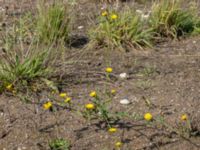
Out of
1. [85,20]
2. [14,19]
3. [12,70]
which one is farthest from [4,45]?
[85,20]

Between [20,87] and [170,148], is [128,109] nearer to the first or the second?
[170,148]

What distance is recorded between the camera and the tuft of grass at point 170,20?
20.7 ft

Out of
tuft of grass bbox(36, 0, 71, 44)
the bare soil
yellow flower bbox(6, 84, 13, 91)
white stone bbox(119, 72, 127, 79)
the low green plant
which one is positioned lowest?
the low green plant

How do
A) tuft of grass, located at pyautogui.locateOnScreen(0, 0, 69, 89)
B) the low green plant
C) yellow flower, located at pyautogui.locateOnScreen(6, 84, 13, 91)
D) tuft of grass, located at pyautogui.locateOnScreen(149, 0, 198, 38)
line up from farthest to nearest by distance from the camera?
tuft of grass, located at pyautogui.locateOnScreen(149, 0, 198, 38) < tuft of grass, located at pyautogui.locateOnScreen(0, 0, 69, 89) < yellow flower, located at pyautogui.locateOnScreen(6, 84, 13, 91) < the low green plant

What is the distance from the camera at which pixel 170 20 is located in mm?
6402

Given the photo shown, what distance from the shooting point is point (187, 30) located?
6.54 m

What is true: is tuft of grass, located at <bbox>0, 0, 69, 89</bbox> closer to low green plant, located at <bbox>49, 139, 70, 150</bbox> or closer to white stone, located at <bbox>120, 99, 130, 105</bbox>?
white stone, located at <bbox>120, 99, 130, 105</bbox>

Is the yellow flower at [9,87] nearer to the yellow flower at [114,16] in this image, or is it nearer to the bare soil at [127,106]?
the bare soil at [127,106]

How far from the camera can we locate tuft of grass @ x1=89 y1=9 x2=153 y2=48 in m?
5.92

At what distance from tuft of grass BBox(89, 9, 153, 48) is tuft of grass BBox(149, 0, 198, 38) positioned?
258 mm

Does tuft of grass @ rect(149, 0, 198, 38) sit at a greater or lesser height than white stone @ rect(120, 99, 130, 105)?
greater

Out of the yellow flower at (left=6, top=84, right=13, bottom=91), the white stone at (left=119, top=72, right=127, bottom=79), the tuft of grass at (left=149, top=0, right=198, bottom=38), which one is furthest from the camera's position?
the tuft of grass at (left=149, top=0, right=198, bottom=38)

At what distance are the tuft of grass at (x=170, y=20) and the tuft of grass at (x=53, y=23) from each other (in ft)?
3.01

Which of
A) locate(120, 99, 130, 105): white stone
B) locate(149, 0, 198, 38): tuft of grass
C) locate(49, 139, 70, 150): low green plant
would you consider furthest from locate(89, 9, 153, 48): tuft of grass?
locate(49, 139, 70, 150): low green plant
